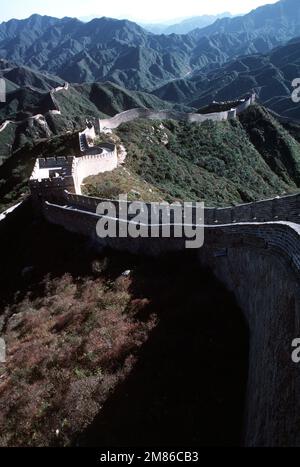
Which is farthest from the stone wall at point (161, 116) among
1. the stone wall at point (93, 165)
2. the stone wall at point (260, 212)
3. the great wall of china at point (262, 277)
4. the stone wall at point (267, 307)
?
the stone wall at point (267, 307)

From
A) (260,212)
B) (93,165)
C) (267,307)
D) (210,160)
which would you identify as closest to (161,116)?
(210,160)

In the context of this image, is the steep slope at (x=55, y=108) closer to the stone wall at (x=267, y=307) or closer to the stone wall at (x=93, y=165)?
the stone wall at (x=93, y=165)

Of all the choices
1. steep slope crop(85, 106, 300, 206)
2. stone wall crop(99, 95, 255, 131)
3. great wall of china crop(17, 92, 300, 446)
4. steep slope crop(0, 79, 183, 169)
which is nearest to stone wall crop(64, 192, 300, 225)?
great wall of china crop(17, 92, 300, 446)

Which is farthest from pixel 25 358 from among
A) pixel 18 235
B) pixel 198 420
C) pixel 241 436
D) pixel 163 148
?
pixel 163 148

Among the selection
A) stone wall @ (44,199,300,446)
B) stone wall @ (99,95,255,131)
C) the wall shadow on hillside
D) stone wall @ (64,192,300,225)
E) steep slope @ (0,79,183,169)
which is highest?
steep slope @ (0,79,183,169)

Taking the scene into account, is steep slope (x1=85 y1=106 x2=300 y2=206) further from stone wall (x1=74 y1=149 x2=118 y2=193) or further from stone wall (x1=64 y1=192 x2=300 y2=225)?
stone wall (x1=64 y1=192 x2=300 y2=225)

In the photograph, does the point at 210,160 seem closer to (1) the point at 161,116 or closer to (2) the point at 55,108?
(1) the point at 161,116

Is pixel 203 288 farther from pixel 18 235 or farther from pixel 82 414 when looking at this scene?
pixel 18 235
